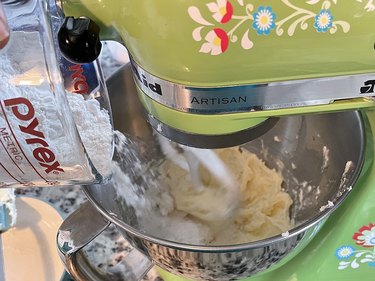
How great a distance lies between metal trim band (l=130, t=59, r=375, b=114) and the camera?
519 millimetres

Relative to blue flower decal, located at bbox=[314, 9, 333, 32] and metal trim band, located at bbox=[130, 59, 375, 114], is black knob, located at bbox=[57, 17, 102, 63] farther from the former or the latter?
blue flower decal, located at bbox=[314, 9, 333, 32]

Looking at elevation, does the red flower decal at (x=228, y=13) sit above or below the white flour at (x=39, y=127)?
above

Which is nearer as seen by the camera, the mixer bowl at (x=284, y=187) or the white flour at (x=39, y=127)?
the white flour at (x=39, y=127)

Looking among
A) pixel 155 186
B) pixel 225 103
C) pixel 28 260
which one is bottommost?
pixel 28 260

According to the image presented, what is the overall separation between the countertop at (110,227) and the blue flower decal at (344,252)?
268 mm

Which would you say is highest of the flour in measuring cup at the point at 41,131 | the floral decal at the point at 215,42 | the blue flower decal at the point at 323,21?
the blue flower decal at the point at 323,21

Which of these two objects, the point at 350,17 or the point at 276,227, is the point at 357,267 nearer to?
the point at 276,227

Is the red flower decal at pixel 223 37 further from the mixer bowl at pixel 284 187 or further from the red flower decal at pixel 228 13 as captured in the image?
the mixer bowl at pixel 284 187

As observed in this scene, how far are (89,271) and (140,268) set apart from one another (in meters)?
0.08

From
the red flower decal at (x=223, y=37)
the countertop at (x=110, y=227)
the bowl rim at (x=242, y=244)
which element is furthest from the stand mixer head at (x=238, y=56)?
the countertop at (x=110, y=227)

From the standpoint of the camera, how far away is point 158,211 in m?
0.83

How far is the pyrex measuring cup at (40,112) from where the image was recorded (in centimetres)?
50

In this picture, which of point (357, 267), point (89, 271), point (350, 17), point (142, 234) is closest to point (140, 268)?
point (89, 271)

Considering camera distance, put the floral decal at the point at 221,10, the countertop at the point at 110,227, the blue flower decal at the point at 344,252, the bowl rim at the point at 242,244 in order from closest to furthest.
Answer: the floral decal at the point at 221,10, the bowl rim at the point at 242,244, the blue flower decal at the point at 344,252, the countertop at the point at 110,227
